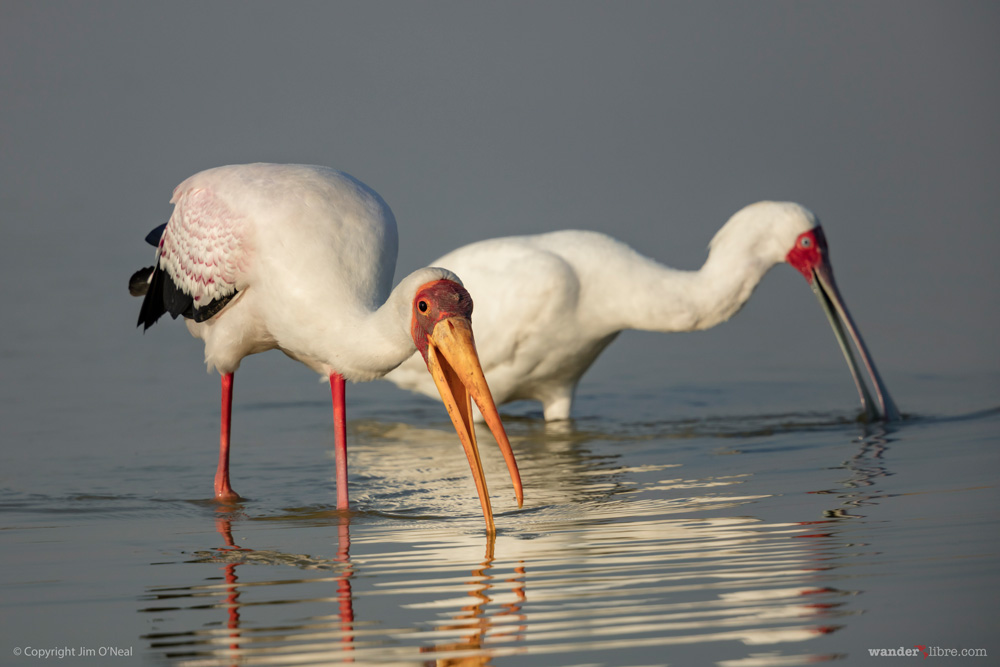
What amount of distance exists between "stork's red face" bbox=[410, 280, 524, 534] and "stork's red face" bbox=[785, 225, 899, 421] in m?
4.49

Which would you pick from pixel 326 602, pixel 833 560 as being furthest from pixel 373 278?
pixel 833 560

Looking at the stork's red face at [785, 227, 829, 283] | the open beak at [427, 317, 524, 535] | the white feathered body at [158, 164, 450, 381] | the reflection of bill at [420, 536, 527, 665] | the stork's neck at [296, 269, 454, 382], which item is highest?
the stork's red face at [785, 227, 829, 283]

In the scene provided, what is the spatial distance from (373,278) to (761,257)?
12.9ft

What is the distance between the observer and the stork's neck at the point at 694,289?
9445mm

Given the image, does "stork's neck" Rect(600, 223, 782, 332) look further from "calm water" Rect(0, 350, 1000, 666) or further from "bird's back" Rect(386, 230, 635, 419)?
"calm water" Rect(0, 350, 1000, 666)

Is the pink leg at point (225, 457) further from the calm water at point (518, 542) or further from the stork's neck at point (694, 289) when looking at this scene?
the stork's neck at point (694, 289)

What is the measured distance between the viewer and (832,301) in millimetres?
10078

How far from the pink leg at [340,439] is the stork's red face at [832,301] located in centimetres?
408

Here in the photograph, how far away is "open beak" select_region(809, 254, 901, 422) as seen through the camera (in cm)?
930

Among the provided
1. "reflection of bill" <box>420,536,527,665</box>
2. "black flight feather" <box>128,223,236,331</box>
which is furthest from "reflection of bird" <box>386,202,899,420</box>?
"reflection of bill" <box>420,536,527,665</box>

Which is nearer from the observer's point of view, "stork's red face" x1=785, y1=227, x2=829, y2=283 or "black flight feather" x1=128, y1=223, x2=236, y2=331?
"black flight feather" x1=128, y1=223, x2=236, y2=331

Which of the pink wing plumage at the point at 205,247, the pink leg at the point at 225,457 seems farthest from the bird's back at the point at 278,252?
the pink leg at the point at 225,457

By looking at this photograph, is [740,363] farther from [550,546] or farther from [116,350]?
[550,546]

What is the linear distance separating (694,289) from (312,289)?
3821 millimetres
